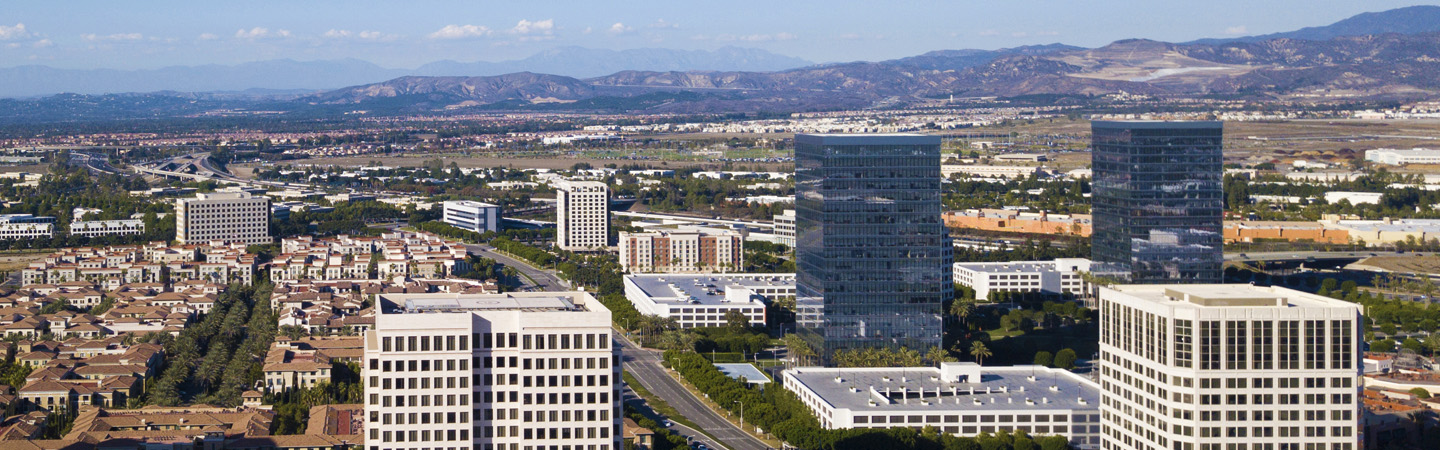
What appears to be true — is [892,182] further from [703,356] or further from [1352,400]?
[1352,400]

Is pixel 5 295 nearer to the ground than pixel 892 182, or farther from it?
nearer to the ground

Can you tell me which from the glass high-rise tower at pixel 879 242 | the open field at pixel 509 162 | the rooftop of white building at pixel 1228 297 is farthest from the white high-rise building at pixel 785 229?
the rooftop of white building at pixel 1228 297

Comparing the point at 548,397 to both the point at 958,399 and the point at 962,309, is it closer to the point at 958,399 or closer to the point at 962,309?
the point at 958,399

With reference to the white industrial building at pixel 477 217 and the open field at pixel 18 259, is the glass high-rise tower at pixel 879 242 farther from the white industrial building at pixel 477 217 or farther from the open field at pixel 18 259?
the white industrial building at pixel 477 217

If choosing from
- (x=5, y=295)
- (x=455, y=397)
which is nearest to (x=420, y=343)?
(x=455, y=397)

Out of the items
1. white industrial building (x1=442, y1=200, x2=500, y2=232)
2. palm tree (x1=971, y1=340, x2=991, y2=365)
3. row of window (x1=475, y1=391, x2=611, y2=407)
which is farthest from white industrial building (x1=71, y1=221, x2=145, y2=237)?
row of window (x1=475, y1=391, x2=611, y2=407)

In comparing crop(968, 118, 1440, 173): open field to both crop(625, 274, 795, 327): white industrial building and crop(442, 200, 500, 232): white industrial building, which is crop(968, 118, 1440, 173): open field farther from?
crop(625, 274, 795, 327): white industrial building

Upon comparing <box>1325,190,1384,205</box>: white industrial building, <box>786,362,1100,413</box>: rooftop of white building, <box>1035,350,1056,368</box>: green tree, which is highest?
<box>1325,190,1384,205</box>: white industrial building

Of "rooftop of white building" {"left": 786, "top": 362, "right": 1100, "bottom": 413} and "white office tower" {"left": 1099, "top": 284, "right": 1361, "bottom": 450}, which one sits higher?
"white office tower" {"left": 1099, "top": 284, "right": 1361, "bottom": 450}
